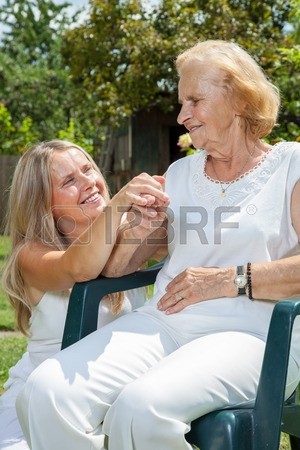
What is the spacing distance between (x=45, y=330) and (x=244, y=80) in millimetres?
1203

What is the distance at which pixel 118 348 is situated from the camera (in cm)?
252

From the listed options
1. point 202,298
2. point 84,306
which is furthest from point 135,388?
point 84,306

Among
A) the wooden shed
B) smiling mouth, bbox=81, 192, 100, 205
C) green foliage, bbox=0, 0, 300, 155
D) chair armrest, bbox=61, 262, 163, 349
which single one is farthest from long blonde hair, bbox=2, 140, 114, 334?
the wooden shed

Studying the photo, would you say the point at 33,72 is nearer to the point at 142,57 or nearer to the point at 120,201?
the point at 142,57

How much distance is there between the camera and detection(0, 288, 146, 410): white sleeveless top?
3.06m

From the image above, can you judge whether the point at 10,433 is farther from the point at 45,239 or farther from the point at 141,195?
the point at 141,195

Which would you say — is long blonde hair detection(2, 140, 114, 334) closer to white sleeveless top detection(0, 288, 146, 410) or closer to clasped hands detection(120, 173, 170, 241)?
white sleeveless top detection(0, 288, 146, 410)

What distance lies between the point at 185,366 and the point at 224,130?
0.93 metres

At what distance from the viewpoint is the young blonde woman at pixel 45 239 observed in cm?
297

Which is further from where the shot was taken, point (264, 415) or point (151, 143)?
point (151, 143)

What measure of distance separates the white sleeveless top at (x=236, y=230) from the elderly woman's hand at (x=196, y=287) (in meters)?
0.03

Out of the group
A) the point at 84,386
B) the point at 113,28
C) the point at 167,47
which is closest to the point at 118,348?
the point at 84,386

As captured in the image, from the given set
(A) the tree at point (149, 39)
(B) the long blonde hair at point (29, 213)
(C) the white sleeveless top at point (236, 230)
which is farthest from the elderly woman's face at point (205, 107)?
(A) the tree at point (149, 39)

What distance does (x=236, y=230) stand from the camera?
2654 mm
